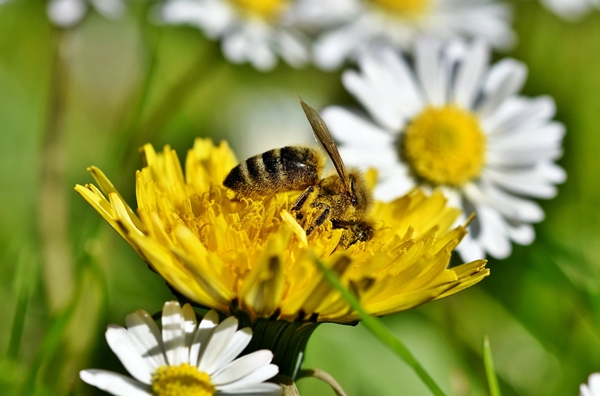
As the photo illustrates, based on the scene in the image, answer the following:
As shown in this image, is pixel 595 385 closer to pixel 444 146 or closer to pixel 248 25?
pixel 444 146

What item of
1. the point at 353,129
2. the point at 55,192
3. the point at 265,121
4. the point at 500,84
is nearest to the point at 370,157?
the point at 353,129

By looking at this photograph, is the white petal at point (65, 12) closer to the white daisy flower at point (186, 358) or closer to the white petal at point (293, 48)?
the white petal at point (293, 48)

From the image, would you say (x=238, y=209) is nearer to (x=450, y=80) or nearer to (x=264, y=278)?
(x=264, y=278)

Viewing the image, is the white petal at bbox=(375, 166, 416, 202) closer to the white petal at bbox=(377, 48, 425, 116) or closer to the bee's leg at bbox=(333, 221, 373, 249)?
the white petal at bbox=(377, 48, 425, 116)

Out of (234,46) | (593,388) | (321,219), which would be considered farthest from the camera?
(234,46)

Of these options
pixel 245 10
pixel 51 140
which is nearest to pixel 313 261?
pixel 51 140

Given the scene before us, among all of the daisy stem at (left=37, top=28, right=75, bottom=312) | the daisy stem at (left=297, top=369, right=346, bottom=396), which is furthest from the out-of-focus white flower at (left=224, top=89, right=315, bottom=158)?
the daisy stem at (left=297, top=369, right=346, bottom=396)
